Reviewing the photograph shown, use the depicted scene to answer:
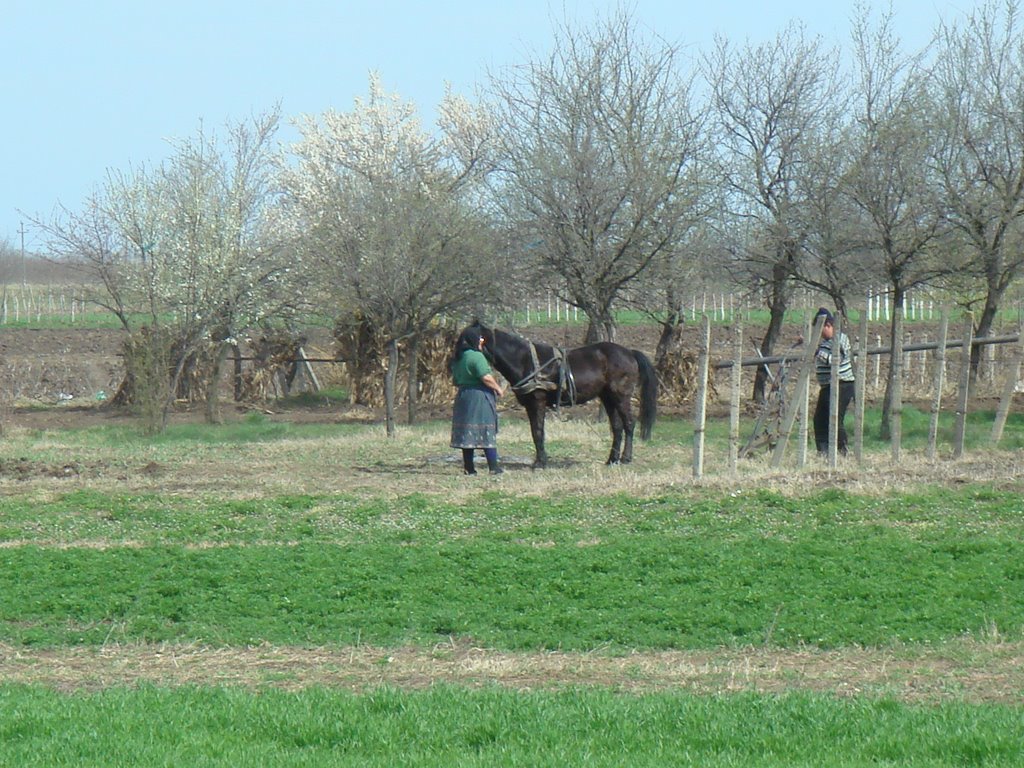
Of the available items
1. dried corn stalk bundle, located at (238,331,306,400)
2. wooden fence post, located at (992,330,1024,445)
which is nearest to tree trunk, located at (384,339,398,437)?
dried corn stalk bundle, located at (238,331,306,400)

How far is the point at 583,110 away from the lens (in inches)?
1026

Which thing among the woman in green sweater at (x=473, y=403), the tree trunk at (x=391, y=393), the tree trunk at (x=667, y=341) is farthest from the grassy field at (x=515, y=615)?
the tree trunk at (x=667, y=341)

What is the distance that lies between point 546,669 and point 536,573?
2411 millimetres

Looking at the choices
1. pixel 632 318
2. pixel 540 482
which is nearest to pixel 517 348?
pixel 540 482

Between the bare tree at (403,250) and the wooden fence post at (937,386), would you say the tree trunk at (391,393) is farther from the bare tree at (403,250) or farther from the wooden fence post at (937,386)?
the wooden fence post at (937,386)

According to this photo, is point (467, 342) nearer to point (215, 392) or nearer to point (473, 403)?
point (473, 403)

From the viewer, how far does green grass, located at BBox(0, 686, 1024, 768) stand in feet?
18.9

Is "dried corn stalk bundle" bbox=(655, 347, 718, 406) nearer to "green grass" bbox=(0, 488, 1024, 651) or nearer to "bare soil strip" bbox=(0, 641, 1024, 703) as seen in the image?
"green grass" bbox=(0, 488, 1024, 651)

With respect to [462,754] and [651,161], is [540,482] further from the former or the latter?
[651,161]

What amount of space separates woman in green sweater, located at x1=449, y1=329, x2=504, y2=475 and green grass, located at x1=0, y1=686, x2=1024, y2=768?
9.08m

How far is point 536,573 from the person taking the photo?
10461 millimetres

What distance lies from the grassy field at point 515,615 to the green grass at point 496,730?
2cm

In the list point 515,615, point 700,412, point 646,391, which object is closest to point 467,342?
point 646,391

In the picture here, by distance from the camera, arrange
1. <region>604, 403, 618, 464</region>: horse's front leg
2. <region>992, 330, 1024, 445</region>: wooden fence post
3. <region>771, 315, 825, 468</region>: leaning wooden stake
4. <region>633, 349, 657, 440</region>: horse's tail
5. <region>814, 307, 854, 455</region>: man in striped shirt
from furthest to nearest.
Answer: <region>633, 349, 657, 440</region>: horse's tail
<region>604, 403, 618, 464</region>: horse's front leg
<region>814, 307, 854, 455</region>: man in striped shirt
<region>992, 330, 1024, 445</region>: wooden fence post
<region>771, 315, 825, 468</region>: leaning wooden stake
